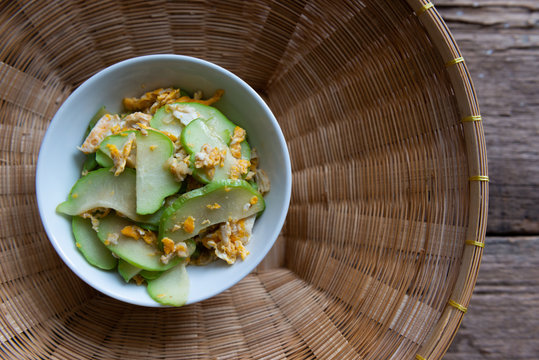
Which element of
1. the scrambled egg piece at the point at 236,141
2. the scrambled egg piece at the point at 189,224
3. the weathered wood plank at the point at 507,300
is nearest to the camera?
the scrambled egg piece at the point at 189,224

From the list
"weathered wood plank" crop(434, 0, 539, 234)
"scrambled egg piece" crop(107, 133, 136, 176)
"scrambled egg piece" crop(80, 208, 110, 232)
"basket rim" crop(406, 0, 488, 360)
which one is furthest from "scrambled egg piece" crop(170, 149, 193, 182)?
"weathered wood plank" crop(434, 0, 539, 234)

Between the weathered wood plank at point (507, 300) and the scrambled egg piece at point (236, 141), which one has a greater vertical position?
the scrambled egg piece at point (236, 141)

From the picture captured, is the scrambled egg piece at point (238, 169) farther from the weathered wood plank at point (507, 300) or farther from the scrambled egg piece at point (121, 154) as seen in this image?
the weathered wood plank at point (507, 300)

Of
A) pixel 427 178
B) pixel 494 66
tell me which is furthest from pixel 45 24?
pixel 494 66

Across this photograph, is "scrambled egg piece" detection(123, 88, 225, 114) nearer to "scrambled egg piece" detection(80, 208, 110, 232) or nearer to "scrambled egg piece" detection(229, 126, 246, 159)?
"scrambled egg piece" detection(229, 126, 246, 159)

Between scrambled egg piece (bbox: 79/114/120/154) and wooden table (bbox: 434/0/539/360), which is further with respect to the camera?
wooden table (bbox: 434/0/539/360)

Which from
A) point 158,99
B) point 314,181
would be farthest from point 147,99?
point 314,181

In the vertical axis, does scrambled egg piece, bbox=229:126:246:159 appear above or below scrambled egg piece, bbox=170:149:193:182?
above

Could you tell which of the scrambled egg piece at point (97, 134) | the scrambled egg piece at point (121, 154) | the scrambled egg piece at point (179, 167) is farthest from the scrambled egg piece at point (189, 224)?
the scrambled egg piece at point (97, 134)
